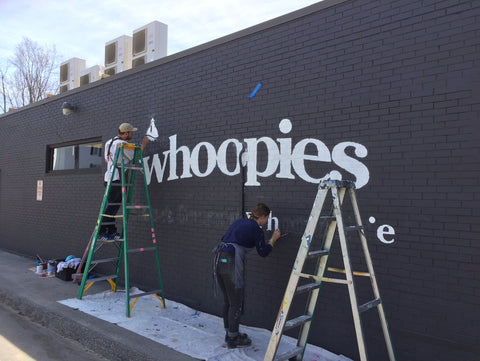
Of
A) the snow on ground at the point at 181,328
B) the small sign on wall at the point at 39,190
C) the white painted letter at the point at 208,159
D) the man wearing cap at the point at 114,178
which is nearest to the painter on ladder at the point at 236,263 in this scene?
the snow on ground at the point at 181,328

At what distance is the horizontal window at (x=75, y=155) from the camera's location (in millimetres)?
8711

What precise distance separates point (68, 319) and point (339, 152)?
427 centimetres

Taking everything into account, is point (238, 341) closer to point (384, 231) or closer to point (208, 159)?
point (384, 231)

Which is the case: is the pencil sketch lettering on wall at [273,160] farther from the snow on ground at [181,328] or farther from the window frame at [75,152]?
the window frame at [75,152]

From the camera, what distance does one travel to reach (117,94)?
26.2ft

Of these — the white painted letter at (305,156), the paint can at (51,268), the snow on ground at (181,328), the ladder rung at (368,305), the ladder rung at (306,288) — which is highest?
the white painted letter at (305,156)

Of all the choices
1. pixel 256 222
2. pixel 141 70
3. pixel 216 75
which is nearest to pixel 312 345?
pixel 256 222

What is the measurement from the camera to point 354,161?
4.54 m

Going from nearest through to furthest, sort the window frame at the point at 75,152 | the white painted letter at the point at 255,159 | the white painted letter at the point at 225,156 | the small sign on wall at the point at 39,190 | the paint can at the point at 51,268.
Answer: the white painted letter at the point at 255,159
the white painted letter at the point at 225,156
the paint can at the point at 51,268
the window frame at the point at 75,152
the small sign on wall at the point at 39,190

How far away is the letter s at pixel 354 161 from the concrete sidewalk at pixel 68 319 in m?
2.73

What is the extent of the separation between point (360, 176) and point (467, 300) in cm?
160

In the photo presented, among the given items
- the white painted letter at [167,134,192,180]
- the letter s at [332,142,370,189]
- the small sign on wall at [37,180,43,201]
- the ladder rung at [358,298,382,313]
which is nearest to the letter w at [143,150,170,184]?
A: the white painted letter at [167,134,192,180]

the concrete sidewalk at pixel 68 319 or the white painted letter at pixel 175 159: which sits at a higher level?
the white painted letter at pixel 175 159

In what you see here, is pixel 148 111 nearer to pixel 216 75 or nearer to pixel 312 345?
pixel 216 75
